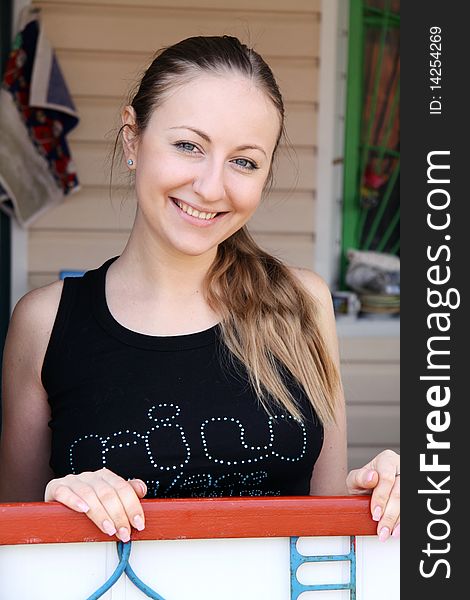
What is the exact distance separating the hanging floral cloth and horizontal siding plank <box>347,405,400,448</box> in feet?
5.81

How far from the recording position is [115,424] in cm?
187

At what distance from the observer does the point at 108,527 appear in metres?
1.43

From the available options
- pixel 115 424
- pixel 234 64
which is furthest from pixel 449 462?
pixel 234 64

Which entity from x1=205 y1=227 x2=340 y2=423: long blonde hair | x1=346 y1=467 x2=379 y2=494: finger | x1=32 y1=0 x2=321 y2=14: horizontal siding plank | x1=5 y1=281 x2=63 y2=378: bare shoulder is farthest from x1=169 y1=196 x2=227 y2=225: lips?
x1=32 y1=0 x2=321 y2=14: horizontal siding plank

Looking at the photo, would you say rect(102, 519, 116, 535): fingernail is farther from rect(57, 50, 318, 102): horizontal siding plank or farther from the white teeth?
rect(57, 50, 318, 102): horizontal siding plank

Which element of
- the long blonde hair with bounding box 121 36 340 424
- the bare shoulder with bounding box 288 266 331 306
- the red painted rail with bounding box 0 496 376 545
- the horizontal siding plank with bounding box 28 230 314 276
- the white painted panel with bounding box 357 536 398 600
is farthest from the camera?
the horizontal siding plank with bounding box 28 230 314 276

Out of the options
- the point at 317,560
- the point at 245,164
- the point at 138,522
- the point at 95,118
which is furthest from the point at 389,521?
the point at 95,118

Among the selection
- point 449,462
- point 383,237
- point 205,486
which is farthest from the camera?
point 383,237

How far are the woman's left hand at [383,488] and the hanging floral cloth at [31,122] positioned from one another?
2.76m

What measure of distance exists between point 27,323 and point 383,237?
3.05m

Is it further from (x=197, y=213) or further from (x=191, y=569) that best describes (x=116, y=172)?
(x=191, y=569)

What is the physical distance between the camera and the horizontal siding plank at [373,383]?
4.56 metres

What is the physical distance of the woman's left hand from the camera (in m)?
1.52

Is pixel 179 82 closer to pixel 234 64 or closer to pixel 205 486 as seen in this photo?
pixel 234 64
